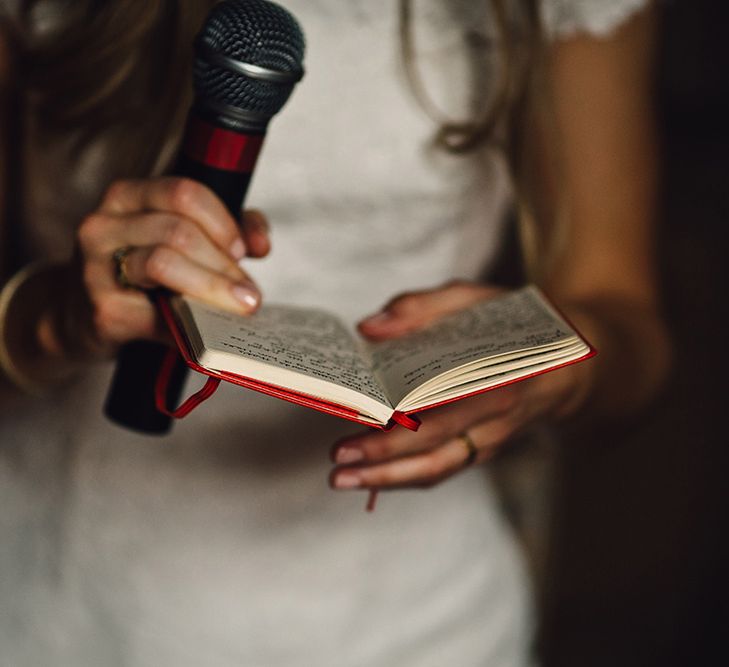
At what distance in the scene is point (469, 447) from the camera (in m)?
0.72

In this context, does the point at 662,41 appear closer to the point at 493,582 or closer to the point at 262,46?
the point at 493,582

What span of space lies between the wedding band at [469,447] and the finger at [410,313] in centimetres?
11

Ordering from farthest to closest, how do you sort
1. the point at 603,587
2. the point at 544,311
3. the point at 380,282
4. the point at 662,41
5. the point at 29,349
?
1. the point at 603,587
2. the point at 662,41
3. the point at 380,282
4. the point at 29,349
5. the point at 544,311

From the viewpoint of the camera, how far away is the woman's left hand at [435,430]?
0.65 m

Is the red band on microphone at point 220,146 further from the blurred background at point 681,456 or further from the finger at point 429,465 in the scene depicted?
the blurred background at point 681,456

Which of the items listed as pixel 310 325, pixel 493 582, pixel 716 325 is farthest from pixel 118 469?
pixel 716 325

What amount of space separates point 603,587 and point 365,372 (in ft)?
4.94

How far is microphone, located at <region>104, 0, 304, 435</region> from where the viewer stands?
53cm

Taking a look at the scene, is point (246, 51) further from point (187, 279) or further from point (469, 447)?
point (469, 447)

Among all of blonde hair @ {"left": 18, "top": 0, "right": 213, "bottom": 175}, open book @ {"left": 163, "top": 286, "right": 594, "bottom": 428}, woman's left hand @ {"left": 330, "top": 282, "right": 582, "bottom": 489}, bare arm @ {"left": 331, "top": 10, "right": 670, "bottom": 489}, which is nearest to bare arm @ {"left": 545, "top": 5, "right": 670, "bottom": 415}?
bare arm @ {"left": 331, "top": 10, "right": 670, "bottom": 489}

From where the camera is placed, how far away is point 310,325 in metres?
0.68

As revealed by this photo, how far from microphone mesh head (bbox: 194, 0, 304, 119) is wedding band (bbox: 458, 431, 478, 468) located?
34 centimetres

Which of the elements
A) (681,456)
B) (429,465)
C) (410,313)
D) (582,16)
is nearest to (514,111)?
(582,16)

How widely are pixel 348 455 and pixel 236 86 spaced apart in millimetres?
292
